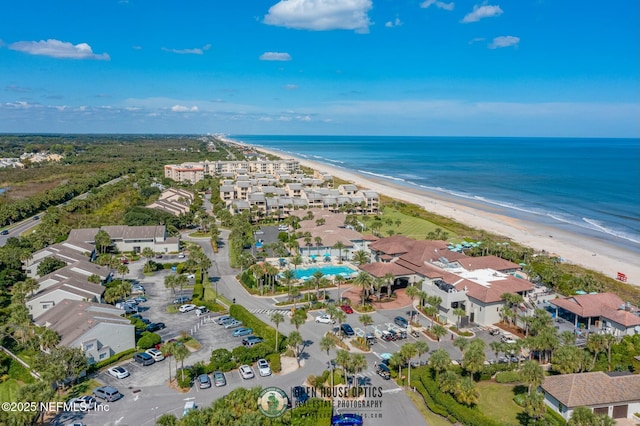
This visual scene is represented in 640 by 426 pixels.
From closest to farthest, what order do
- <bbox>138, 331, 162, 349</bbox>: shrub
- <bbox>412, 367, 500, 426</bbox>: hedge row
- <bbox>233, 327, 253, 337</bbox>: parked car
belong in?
1. <bbox>412, 367, 500, 426</bbox>: hedge row
2. <bbox>138, 331, 162, 349</bbox>: shrub
3. <bbox>233, 327, 253, 337</bbox>: parked car

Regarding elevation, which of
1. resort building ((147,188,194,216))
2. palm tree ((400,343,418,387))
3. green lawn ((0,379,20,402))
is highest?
resort building ((147,188,194,216))

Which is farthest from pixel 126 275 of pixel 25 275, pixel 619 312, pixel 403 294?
pixel 619 312

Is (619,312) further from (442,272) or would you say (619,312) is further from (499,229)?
(499,229)

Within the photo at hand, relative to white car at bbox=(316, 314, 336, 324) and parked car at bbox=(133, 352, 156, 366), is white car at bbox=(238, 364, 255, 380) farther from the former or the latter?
white car at bbox=(316, 314, 336, 324)

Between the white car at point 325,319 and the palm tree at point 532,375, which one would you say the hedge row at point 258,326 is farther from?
the palm tree at point 532,375

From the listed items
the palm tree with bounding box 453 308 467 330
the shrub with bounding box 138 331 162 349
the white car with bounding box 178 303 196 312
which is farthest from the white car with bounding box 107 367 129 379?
the palm tree with bounding box 453 308 467 330

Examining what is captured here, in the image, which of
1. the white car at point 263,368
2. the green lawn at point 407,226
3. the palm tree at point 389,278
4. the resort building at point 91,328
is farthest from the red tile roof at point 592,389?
the green lawn at point 407,226
